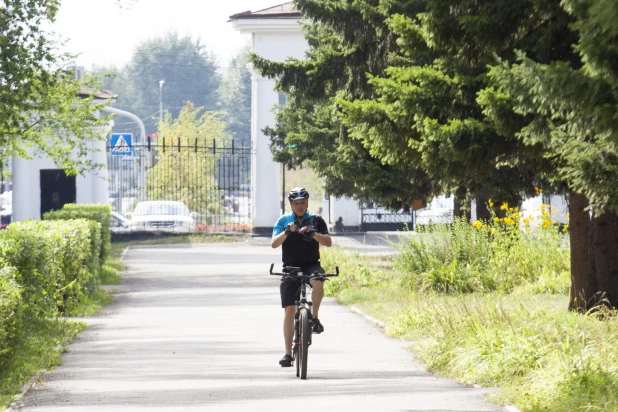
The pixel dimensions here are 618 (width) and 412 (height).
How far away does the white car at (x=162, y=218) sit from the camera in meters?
45.8

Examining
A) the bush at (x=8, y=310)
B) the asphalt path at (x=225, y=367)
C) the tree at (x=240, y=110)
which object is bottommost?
the asphalt path at (x=225, y=367)

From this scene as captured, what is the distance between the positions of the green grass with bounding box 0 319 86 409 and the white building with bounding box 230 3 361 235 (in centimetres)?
2986

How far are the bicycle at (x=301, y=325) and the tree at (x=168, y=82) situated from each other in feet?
362

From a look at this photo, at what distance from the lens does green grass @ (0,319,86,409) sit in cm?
1114

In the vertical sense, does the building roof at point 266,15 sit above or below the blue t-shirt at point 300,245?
above

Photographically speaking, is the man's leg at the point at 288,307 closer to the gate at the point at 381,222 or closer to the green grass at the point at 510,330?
the green grass at the point at 510,330

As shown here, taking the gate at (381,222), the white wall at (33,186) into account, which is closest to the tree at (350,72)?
the white wall at (33,186)

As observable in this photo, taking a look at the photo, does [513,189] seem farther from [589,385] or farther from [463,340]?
[589,385]

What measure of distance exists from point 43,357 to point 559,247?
33.8ft

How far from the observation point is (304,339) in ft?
37.3

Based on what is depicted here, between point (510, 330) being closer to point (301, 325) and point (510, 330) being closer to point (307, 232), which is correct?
point (301, 325)

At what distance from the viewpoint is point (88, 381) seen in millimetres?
11578

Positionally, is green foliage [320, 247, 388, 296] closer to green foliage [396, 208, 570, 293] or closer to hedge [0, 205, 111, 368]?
Answer: green foliage [396, 208, 570, 293]

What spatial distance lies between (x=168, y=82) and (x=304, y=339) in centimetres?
11443
